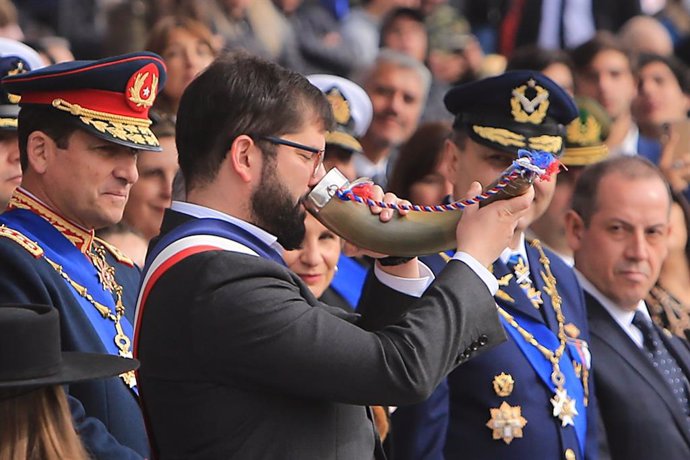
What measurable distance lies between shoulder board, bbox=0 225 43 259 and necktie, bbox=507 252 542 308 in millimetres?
1774

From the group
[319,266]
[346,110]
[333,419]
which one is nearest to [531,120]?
[319,266]

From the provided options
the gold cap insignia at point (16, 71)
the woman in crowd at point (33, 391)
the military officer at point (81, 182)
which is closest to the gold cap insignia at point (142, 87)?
the military officer at point (81, 182)

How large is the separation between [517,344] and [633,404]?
0.72 metres

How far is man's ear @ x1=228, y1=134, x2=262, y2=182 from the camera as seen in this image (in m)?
3.47

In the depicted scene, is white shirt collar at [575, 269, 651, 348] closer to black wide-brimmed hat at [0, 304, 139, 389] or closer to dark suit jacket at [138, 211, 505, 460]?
dark suit jacket at [138, 211, 505, 460]

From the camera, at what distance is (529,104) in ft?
16.8

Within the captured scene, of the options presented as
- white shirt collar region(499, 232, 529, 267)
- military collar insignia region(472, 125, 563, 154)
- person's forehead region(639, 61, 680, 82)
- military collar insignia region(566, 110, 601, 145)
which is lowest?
white shirt collar region(499, 232, 529, 267)

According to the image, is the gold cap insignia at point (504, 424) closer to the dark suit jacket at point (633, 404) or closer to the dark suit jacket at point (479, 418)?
the dark suit jacket at point (479, 418)

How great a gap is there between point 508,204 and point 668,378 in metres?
2.16

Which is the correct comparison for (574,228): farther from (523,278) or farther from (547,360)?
(547,360)

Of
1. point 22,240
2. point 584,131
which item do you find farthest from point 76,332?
point 584,131

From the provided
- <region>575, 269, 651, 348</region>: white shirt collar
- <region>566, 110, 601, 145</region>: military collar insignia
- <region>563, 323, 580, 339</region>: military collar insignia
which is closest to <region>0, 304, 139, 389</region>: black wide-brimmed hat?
<region>563, 323, 580, 339</region>: military collar insignia

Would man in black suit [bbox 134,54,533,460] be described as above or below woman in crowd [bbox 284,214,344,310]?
above

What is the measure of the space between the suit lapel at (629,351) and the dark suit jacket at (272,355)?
1.98 m
